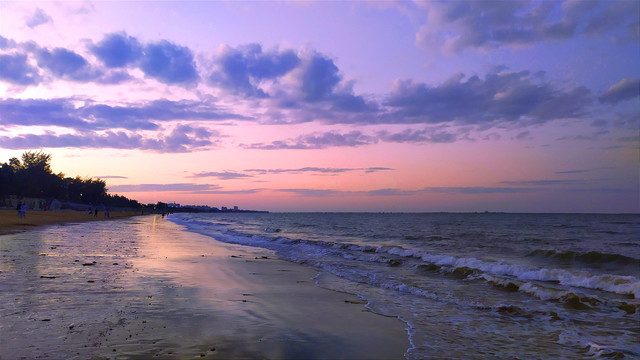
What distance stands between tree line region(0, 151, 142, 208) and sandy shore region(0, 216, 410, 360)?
93.7 metres

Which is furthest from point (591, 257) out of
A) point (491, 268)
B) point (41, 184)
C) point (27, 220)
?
point (41, 184)

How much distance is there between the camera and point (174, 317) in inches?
295

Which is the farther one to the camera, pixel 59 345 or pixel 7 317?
pixel 7 317

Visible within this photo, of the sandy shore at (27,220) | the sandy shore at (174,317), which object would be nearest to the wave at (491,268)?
the sandy shore at (174,317)

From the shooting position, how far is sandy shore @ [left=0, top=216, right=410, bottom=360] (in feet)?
18.8

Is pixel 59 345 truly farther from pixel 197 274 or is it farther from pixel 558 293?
pixel 558 293

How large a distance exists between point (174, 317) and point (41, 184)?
119 m

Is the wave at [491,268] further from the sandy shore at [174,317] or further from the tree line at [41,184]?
the tree line at [41,184]

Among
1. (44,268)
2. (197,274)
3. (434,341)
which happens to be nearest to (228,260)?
(197,274)

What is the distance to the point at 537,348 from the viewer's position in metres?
7.05

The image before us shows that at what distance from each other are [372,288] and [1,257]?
42.3 ft

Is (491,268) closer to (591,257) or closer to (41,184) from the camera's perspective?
(591,257)

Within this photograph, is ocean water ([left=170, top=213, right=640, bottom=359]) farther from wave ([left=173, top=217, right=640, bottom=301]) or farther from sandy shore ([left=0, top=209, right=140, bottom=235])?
sandy shore ([left=0, top=209, right=140, bottom=235])

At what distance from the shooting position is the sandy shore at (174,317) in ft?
18.8
